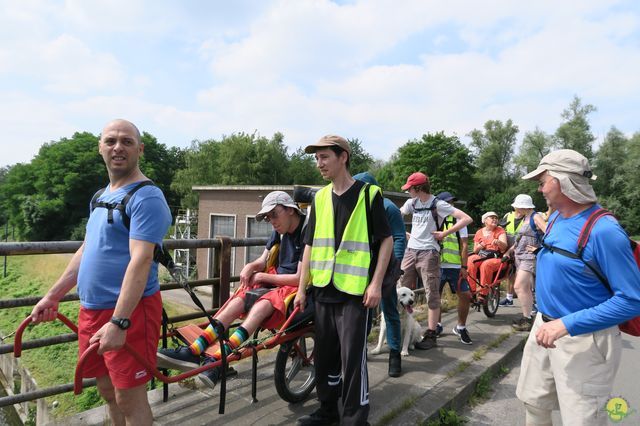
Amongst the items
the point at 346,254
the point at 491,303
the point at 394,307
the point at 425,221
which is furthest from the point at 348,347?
the point at 491,303

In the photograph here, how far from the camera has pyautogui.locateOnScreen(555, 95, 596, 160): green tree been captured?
1652 inches

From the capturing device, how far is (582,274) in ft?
6.81

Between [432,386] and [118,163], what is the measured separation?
11.1ft

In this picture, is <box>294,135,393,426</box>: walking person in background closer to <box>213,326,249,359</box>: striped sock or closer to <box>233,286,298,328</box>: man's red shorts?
<box>233,286,298,328</box>: man's red shorts

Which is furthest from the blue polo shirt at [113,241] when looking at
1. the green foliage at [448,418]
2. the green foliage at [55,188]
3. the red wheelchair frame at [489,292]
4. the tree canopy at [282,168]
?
the green foliage at [55,188]

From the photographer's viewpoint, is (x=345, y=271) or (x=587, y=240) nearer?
(x=587, y=240)

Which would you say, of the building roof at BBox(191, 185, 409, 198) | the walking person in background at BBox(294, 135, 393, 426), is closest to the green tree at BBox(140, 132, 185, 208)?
the building roof at BBox(191, 185, 409, 198)

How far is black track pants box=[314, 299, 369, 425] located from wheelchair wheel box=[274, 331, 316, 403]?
0.25 meters

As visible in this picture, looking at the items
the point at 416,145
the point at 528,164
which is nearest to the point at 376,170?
the point at 416,145

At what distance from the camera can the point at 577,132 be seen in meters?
42.1

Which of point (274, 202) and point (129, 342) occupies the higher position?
point (274, 202)

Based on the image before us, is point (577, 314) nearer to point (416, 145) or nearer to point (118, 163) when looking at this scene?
point (118, 163)

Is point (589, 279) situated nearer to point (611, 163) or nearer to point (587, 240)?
point (587, 240)

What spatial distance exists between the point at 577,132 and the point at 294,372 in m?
48.5
